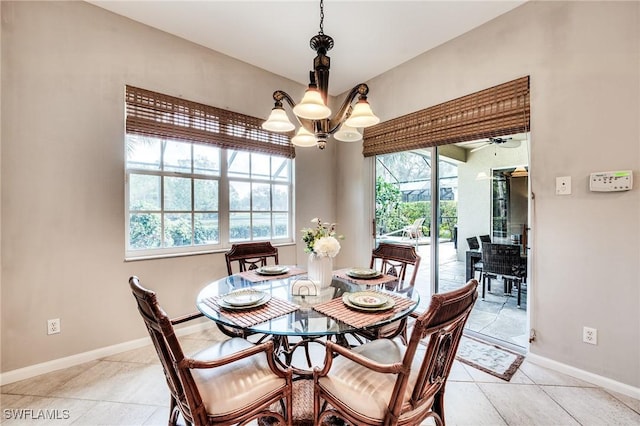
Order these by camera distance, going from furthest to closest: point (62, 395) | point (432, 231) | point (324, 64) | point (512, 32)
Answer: point (432, 231) → point (512, 32) → point (62, 395) → point (324, 64)

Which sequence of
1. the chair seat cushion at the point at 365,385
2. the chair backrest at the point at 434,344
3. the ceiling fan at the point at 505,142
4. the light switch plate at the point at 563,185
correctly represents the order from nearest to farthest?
the chair backrest at the point at 434,344 < the chair seat cushion at the point at 365,385 < the light switch plate at the point at 563,185 < the ceiling fan at the point at 505,142

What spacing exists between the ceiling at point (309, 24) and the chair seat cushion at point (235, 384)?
2670mm

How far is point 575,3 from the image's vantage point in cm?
198

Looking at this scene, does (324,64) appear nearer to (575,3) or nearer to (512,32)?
(512,32)

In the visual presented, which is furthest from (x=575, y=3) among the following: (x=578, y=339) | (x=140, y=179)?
(x=140, y=179)

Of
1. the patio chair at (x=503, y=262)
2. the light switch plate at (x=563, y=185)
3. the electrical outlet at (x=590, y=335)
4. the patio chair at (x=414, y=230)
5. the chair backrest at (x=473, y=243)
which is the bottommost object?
the electrical outlet at (x=590, y=335)

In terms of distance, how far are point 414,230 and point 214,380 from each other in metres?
2.71

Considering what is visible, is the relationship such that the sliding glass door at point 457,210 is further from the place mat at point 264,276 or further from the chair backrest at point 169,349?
the chair backrest at point 169,349

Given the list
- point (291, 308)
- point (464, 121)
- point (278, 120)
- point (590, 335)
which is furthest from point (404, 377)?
point (464, 121)

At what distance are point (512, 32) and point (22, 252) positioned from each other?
429cm

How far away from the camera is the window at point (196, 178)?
2553 mm

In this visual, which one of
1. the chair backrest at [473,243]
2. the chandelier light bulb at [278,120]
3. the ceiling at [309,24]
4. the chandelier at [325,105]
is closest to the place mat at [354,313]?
the chandelier at [325,105]

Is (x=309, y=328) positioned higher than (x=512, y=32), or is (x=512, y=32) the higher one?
(x=512, y=32)

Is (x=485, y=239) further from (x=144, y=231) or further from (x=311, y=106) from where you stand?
(x=144, y=231)
